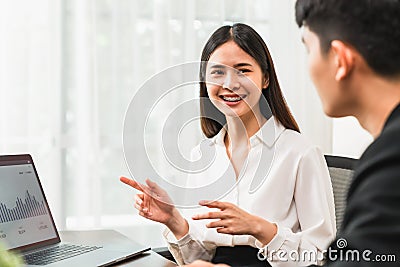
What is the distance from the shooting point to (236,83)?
1911 mm

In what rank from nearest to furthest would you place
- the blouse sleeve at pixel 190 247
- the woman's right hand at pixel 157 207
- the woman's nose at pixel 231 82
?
the woman's right hand at pixel 157 207 < the blouse sleeve at pixel 190 247 < the woman's nose at pixel 231 82

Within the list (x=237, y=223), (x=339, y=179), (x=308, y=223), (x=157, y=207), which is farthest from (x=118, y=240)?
(x=339, y=179)

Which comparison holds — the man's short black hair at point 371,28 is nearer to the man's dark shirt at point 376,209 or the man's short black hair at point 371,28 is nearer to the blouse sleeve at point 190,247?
the man's dark shirt at point 376,209

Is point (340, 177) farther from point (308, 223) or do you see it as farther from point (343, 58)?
point (343, 58)

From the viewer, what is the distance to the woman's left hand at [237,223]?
4.94 feet

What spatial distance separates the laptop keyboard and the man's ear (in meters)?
0.80

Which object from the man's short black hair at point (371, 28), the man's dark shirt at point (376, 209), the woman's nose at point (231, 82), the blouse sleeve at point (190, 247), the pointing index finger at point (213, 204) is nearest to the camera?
the man's dark shirt at point (376, 209)

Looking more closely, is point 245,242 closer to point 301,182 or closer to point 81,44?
point 301,182

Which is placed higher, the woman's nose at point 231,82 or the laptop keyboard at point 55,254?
the woman's nose at point 231,82

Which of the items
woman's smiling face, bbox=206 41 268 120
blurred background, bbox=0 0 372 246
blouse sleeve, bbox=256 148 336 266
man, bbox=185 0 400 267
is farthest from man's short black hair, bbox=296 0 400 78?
blurred background, bbox=0 0 372 246

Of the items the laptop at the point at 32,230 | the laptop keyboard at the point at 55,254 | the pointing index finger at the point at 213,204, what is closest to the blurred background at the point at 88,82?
the laptop at the point at 32,230

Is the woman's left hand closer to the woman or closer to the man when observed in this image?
the woman

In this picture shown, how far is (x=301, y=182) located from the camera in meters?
1.82

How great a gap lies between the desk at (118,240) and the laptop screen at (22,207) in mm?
94
